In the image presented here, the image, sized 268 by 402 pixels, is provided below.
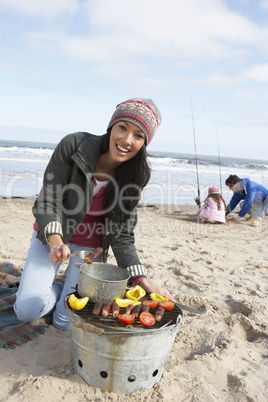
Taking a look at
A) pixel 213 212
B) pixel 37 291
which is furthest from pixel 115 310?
pixel 213 212

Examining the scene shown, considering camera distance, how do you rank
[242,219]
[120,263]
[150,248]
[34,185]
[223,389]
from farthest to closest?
[34,185] → [242,219] → [150,248] → [120,263] → [223,389]

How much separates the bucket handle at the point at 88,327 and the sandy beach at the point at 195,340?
17.4 inches

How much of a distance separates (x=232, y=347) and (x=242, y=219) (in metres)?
6.68

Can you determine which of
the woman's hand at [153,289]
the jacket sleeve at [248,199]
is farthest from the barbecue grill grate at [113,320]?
the jacket sleeve at [248,199]

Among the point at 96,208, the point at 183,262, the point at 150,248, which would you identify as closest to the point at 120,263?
the point at 96,208

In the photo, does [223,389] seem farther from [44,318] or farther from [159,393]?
[44,318]

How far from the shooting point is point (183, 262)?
15.3 feet

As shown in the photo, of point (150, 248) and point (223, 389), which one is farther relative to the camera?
point (150, 248)

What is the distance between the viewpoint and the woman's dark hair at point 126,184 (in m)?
2.74

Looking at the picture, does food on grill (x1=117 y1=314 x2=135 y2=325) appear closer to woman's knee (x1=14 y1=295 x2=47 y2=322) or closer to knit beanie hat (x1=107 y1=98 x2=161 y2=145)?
woman's knee (x1=14 y1=295 x2=47 y2=322)

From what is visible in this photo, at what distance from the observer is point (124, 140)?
2.49 meters

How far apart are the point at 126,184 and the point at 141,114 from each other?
616mm

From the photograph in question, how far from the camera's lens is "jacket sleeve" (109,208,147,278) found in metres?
2.70

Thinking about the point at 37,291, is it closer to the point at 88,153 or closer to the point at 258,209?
the point at 88,153
